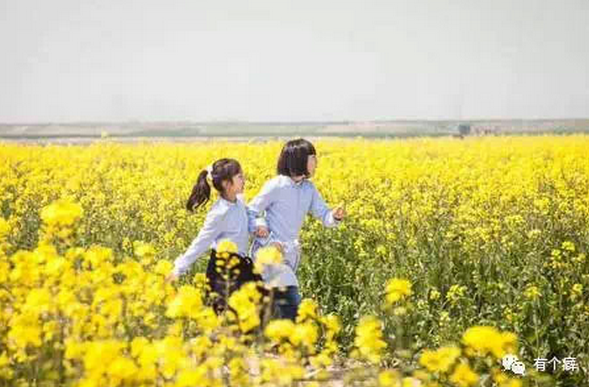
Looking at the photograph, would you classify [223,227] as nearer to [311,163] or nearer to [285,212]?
[285,212]

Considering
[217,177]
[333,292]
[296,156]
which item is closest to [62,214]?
[217,177]

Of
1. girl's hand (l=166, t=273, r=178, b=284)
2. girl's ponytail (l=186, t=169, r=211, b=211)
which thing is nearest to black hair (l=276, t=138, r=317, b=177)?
girl's ponytail (l=186, t=169, r=211, b=211)

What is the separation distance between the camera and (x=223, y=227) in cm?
445

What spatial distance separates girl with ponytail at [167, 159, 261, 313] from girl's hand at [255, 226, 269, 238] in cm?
8

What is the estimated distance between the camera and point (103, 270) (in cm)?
298

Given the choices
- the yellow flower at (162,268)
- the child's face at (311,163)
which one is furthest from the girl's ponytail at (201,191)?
the yellow flower at (162,268)

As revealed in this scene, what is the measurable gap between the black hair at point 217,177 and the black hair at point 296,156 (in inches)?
12.3

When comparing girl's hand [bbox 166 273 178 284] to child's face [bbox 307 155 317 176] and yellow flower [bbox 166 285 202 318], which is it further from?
child's face [bbox 307 155 317 176]

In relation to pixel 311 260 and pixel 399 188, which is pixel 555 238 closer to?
pixel 311 260

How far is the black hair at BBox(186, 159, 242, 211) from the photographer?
4379 mm

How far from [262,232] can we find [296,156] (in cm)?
48

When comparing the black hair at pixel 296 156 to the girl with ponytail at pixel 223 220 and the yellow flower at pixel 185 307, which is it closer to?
the girl with ponytail at pixel 223 220

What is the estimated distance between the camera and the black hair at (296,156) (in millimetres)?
4543

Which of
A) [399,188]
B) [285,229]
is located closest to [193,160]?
[399,188]
